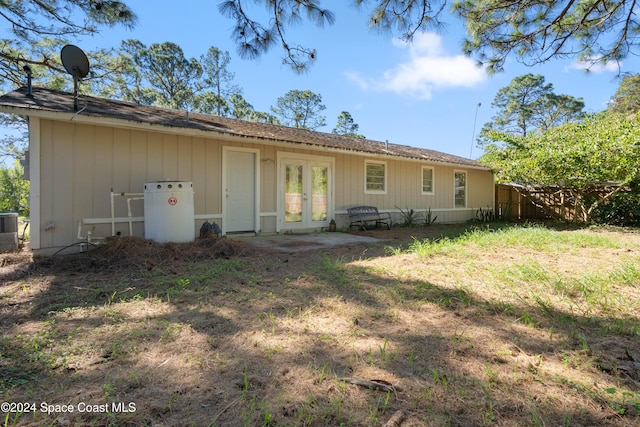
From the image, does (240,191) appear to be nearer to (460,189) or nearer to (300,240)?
(300,240)

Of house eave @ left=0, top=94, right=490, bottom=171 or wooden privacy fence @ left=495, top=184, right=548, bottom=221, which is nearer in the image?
house eave @ left=0, top=94, right=490, bottom=171

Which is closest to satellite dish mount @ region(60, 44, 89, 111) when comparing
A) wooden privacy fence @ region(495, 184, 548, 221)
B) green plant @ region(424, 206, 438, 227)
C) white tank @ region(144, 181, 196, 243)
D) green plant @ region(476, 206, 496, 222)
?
white tank @ region(144, 181, 196, 243)

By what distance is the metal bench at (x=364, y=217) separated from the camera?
9859 mm

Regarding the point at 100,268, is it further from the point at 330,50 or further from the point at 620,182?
the point at 620,182

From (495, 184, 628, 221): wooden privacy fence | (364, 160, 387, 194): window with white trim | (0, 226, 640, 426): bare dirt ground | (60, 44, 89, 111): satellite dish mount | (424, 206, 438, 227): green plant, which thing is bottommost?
(0, 226, 640, 426): bare dirt ground

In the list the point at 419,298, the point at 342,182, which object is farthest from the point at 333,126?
the point at 419,298

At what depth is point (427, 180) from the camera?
12.4 metres

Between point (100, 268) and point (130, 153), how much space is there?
96.4 inches

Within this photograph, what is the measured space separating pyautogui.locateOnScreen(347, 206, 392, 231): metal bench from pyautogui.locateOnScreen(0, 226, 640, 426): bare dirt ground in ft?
17.3

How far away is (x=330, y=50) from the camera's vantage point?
16.8 ft

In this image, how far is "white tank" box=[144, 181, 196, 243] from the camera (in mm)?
5516

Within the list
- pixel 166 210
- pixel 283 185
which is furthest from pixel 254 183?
pixel 166 210

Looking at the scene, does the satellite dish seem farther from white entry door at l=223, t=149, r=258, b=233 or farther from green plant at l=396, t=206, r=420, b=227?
green plant at l=396, t=206, r=420, b=227

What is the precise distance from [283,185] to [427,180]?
6.20m
